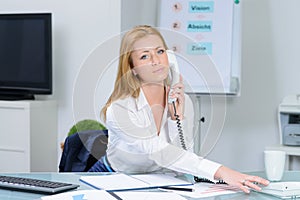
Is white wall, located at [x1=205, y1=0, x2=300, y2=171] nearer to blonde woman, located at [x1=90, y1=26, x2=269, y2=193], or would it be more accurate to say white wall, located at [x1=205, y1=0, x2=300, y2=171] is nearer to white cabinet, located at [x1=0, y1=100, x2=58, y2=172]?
white cabinet, located at [x1=0, y1=100, x2=58, y2=172]

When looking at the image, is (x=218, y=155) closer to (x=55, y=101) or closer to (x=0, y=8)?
(x=55, y=101)

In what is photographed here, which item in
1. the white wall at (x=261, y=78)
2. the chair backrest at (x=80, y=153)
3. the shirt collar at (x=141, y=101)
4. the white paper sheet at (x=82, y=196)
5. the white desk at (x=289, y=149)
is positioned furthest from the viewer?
the white wall at (x=261, y=78)

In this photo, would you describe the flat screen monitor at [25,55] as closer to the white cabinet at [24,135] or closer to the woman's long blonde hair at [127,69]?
the white cabinet at [24,135]

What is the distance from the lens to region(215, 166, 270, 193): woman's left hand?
136cm

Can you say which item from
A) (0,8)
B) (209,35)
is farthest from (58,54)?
(209,35)

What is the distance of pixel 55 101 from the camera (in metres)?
3.60

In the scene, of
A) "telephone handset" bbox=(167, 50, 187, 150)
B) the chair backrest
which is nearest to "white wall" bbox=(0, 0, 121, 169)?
the chair backrest

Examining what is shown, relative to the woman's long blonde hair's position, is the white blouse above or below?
below

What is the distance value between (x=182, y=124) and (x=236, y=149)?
1975mm

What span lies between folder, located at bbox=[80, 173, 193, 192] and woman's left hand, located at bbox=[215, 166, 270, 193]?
0.09 meters

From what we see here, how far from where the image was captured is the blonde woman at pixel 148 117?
1525 mm

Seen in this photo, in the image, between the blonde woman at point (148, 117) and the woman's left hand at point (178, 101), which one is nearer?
the blonde woman at point (148, 117)

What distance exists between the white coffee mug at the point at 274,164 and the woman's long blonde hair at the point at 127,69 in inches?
17.5

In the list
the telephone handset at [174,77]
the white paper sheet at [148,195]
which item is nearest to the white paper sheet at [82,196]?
the white paper sheet at [148,195]
